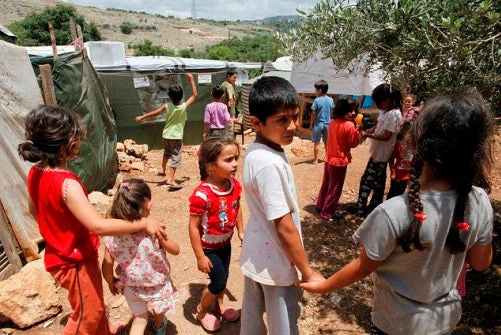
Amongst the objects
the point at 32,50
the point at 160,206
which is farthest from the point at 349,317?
the point at 32,50

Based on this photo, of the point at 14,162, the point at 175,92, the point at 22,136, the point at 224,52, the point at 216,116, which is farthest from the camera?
the point at 224,52

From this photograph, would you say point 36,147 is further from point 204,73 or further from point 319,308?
point 204,73

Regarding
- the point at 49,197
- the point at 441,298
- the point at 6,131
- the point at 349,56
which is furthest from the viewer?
the point at 6,131

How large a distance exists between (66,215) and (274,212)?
3.73 ft

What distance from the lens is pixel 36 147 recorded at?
1.72 metres

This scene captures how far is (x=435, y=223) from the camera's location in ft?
3.93

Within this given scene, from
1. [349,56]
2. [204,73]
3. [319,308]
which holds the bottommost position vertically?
[319,308]

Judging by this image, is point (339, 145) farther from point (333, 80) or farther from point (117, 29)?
point (117, 29)

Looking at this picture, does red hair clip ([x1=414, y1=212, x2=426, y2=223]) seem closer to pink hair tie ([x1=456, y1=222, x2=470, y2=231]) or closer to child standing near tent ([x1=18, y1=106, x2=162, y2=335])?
pink hair tie ([x1=456, y1=222, x2=470, y2=231])

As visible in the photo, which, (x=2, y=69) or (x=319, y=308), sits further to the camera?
(x=2, y=69)

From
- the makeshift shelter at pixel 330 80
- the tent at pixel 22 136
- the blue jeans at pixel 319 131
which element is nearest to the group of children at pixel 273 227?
the tent at pixel 22 136

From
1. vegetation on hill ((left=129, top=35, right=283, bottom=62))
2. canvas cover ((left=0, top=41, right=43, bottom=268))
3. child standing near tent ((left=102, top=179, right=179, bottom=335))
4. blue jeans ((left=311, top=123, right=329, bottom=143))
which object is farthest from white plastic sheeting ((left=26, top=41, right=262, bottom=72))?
vegetation on hill ((left=129, top=35, right=283, bottom=62))

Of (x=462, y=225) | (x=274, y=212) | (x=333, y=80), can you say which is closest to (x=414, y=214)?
(x=462, y=225)

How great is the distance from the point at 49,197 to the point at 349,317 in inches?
95.8
